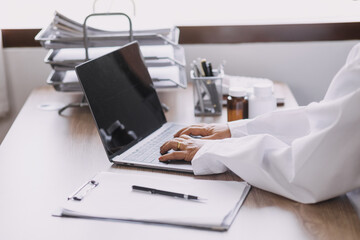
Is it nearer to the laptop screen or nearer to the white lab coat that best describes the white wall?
the laptop screen

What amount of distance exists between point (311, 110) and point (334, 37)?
105cm

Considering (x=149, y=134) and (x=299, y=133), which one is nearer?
(x=299, y=133)

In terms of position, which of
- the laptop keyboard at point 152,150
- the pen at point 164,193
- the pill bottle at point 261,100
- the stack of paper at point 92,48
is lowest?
the laptop keyboard at point 152,150

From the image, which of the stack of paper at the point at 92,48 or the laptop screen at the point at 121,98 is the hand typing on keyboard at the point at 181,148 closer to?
the laptop screen at the point at 121,98

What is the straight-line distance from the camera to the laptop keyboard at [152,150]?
46.8 inches

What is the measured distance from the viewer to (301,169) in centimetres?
96

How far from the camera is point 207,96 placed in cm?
156

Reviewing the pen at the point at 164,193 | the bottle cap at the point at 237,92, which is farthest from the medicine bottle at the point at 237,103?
the pen at the point at 164,193

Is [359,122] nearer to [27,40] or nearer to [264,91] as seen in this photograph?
[264,91]

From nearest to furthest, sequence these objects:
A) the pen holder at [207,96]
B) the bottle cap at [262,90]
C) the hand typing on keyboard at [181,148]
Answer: the hand typing on keyboard at [181,148], the bottle cap at [262,90], the pen holder at [207,96]

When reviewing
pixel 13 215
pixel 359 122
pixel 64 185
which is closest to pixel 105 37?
pixel 64 185

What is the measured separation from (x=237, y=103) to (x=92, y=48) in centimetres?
53

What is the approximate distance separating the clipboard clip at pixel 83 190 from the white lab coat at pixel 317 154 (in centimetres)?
25

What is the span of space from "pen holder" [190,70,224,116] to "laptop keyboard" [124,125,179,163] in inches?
7.0
